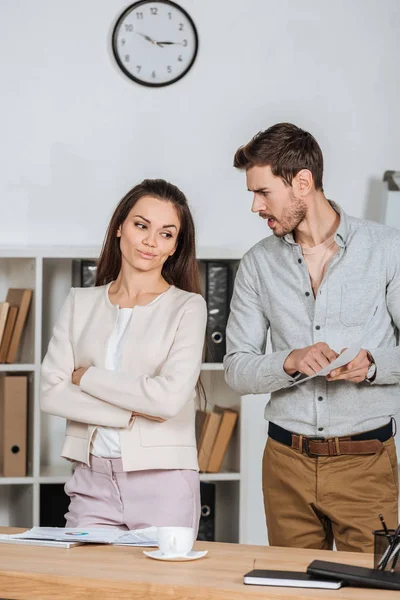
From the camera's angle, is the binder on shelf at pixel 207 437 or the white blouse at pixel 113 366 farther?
the binder on shelf at pixel 207 437

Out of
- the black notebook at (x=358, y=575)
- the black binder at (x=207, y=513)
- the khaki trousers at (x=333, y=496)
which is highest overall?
the black notebook at (x=358, y=575)

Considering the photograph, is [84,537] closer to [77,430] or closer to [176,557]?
[176,557]

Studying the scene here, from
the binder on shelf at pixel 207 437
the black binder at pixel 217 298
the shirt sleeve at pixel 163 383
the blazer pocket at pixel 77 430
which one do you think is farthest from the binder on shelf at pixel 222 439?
the blazer pocket at pixel 77 430

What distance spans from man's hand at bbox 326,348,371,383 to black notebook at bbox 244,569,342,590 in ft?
2.18

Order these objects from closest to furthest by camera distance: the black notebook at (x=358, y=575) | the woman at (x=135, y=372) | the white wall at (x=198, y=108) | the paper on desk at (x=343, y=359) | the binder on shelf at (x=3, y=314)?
the black notebook at (x=358, y=575) → the paper on desk at (x=343, y=359) → the woman at (x=135, y=372) → the binder on shelf at (x=3, y=314) → the white wall at (x=198, y=108)

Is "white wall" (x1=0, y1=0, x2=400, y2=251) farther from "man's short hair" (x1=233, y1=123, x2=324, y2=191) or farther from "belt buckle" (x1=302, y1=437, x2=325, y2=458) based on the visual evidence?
"belt buckle" (x1=302, y1=437, x2=325, y2=458)

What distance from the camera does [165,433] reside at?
231cm

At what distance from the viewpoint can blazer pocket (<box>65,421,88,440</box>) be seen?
7.56 ft

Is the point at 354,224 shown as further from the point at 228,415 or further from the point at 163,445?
the point at 228,415

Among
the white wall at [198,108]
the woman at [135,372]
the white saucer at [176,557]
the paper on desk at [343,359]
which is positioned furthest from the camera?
the white wall at [198,108]

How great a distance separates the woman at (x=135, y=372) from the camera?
87.6 inches

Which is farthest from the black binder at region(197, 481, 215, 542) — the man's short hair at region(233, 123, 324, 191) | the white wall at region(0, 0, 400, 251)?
the man's short hair at region(233, 123, 324, 191)

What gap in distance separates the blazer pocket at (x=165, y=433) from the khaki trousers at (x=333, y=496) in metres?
0.26

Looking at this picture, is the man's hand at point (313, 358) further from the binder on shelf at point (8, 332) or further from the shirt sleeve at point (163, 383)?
the binder on shelf at point (8, 332)
